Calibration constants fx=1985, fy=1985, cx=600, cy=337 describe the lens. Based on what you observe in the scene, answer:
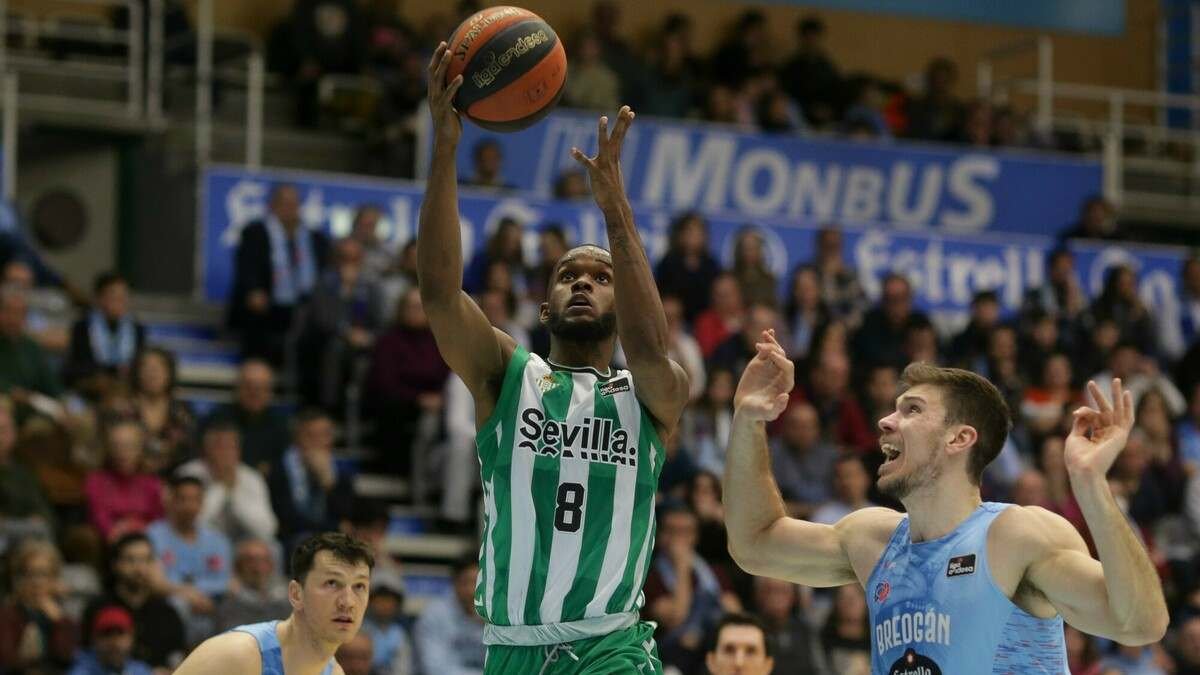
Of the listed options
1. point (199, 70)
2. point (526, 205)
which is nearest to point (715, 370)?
point (526, 205)

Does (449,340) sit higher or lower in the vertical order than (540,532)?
higher

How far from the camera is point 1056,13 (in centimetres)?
2252

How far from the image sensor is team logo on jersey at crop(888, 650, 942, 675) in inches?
246

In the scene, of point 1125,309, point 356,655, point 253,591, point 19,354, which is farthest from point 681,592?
point 1125,309

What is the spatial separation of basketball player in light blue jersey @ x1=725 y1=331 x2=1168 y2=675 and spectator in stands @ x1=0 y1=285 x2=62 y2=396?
8019mm

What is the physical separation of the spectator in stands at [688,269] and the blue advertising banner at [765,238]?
0.74 metres

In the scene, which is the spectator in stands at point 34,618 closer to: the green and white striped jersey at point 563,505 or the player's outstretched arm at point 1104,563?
the green and white striped jersey at point 563,505

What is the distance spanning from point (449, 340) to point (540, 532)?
2.46 feet

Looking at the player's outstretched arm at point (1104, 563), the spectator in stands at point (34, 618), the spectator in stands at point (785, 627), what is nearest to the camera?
the player's outstretched arm at point (1104, 563)

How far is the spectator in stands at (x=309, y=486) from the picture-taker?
13336 millimetres

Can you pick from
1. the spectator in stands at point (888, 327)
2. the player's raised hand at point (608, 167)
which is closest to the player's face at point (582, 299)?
the player's raised hand at point (608, 167)

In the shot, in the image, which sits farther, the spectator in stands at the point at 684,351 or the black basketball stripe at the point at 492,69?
the spectator in stands at the point at 684,351

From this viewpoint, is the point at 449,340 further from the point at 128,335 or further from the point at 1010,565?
the point at 128,335

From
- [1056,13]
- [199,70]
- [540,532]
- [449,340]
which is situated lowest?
[540,532]
